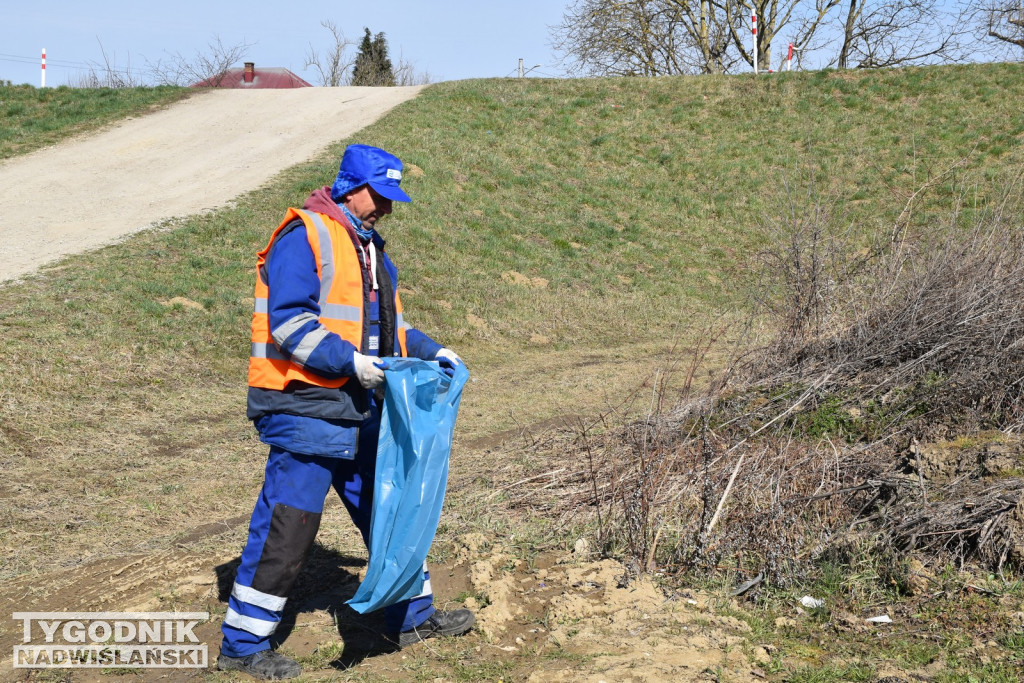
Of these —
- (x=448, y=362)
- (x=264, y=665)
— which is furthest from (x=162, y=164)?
(x=264, y=665)

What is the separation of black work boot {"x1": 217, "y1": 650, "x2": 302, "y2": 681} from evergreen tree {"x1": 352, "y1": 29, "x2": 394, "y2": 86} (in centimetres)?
3781

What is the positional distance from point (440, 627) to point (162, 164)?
13978 millimetres

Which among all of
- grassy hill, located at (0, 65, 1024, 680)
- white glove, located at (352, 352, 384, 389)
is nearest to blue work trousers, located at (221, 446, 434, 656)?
white glove, located at (352, 352, 384, 389)

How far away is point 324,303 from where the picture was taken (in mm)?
3467

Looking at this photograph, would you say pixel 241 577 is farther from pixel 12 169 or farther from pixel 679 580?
pixel 12 169

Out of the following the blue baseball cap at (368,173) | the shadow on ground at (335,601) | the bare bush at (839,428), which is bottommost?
the shadow on ground at (335,601)

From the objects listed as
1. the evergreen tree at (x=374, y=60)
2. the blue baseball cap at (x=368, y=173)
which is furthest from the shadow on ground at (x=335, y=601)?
the evergreen tree at (x=374, y=60)

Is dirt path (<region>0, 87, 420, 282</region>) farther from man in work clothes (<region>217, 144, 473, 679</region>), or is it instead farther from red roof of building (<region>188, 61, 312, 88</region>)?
man in work clothes (<region>217, 144, 473, 679</region>)

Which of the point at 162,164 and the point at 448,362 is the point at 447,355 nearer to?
the point at 448,362

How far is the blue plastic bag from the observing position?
3371mm

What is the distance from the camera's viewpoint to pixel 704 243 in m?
17.3

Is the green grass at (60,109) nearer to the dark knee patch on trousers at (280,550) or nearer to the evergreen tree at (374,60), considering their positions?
the dark knee patch on trousers at (280,550)

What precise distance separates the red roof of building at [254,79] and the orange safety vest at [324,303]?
24096 millimetres

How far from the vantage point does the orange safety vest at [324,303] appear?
3.41m
